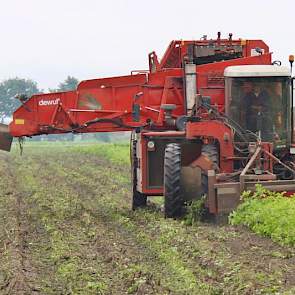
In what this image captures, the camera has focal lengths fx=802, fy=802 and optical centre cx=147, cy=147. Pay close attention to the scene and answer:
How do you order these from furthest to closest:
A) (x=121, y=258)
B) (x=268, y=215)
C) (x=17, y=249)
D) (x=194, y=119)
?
(x=194, y=119)
(x=268, y=215)
(x=17, y=249)
(x=121, y=258)

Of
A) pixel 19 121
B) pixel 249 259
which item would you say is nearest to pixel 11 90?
pixel 19 121

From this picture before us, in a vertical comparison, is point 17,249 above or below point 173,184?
below

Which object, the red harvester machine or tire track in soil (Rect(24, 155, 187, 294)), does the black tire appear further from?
tire track in soil (Rect(24, 155, 187, 294))

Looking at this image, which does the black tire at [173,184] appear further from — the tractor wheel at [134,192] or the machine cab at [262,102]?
the tractor wheel at [134,192]

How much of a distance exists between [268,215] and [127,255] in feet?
7.68

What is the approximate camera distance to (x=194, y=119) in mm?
14125

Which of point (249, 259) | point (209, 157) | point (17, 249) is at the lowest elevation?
point (17, 249)

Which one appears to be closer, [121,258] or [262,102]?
[121,258]

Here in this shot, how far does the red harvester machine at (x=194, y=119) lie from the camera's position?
44.0 ft

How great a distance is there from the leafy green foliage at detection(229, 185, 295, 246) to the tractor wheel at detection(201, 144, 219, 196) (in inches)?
38.7

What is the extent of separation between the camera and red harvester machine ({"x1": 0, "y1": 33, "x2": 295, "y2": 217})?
527 inches

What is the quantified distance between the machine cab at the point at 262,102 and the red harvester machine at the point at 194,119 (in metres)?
0.02

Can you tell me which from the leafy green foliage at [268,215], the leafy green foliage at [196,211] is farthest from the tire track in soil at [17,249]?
the leafy green foliage at [268,215]

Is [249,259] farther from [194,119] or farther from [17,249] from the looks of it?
[194,119]
